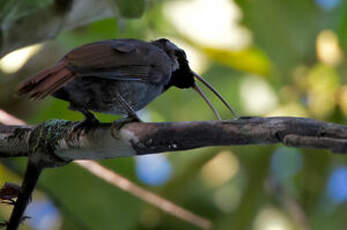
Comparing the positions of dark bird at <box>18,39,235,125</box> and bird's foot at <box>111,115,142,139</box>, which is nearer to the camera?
bird's foot at <box>111,115,142,139</box>

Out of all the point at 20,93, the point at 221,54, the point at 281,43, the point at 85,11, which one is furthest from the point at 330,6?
the point at 20,93

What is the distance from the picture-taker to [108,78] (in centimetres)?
258

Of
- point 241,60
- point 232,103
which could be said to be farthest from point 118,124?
point 232,103

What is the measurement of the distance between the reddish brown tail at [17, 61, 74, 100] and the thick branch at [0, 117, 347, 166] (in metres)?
0.11

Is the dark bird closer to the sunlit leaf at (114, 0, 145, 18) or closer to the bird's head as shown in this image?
the bird's head

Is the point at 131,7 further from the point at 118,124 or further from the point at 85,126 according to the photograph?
the point at 118,124

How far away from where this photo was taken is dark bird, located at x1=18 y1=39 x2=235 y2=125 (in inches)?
94.0

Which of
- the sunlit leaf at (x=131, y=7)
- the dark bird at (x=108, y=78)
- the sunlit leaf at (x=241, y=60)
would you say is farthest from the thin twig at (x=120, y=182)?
A: the sunlit leaf at (x=241, y=60)

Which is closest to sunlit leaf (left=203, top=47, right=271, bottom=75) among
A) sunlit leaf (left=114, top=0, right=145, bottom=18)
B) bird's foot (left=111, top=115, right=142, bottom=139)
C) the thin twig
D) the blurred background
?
the blurred background

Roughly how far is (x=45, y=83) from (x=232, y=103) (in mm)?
2742

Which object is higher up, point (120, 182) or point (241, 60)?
point (241, 60)

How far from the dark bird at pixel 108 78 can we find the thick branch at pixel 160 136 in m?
0.13

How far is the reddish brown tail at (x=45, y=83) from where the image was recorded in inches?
90.4

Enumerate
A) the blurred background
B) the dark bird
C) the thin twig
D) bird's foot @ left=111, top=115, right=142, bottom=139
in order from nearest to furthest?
bird's foot @ left=111, top=115, right=142, bottom=139, the dark bird, the thin twig, the blurred background
